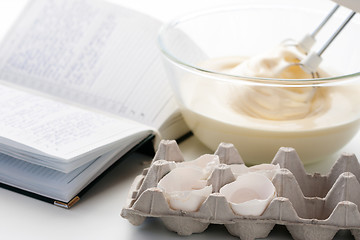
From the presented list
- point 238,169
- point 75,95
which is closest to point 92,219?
point 238,169

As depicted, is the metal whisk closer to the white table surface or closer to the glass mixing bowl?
the glass mixing bowl

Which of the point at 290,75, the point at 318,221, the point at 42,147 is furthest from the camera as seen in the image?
the point at 290,75

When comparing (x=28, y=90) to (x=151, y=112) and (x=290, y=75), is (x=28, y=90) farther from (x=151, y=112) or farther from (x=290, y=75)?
(x=290, y=75)

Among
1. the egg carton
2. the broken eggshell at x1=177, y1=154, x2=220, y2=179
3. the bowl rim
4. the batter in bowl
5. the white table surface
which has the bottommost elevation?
the white table surface

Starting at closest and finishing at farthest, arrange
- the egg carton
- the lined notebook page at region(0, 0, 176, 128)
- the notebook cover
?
the egg carton
the notebook cover
the lined notebook page at region(0, 0, 176, 128)

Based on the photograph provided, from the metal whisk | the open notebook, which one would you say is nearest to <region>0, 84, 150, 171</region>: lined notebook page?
the open notebook

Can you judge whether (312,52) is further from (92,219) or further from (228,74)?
(92,219)

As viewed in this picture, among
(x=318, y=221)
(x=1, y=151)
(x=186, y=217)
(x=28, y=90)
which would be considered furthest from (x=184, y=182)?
(x=28, y=90)
